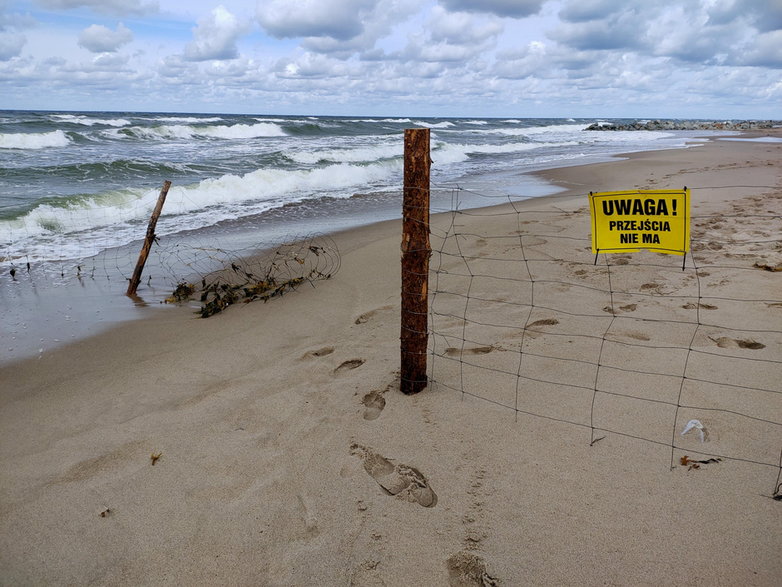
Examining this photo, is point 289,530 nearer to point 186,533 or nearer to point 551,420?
point 186,533

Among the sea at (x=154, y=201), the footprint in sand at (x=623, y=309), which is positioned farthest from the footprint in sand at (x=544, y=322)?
the sea at (x=154, y=201)

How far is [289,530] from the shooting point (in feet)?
8.70

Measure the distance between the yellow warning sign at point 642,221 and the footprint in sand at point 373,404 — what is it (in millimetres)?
1707

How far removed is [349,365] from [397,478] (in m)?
1.50

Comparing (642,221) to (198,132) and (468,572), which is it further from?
(198,132)

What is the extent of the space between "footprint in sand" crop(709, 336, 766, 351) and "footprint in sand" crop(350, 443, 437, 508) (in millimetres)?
2663

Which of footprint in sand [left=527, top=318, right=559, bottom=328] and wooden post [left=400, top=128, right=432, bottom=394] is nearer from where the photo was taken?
wooden post [left=400, top=128, right=432, bottom=394]

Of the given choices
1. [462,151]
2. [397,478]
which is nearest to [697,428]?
[397,478]

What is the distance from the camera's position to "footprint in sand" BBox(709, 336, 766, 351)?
397 cm

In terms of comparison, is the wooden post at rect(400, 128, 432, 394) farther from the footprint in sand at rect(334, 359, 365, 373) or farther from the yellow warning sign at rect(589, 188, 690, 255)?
the yellow warning sign at rect(589, 188, 690, 255)

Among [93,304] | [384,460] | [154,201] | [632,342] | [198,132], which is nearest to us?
[384,460]

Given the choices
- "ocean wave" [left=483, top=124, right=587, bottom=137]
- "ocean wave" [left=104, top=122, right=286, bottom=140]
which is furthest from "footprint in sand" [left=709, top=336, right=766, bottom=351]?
"ocean wave" [left=483, top=124, right=587, bottom=137]

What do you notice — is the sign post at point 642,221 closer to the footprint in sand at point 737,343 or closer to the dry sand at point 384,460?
the dry sand at point 384,460

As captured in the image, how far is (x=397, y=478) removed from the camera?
115 inches
